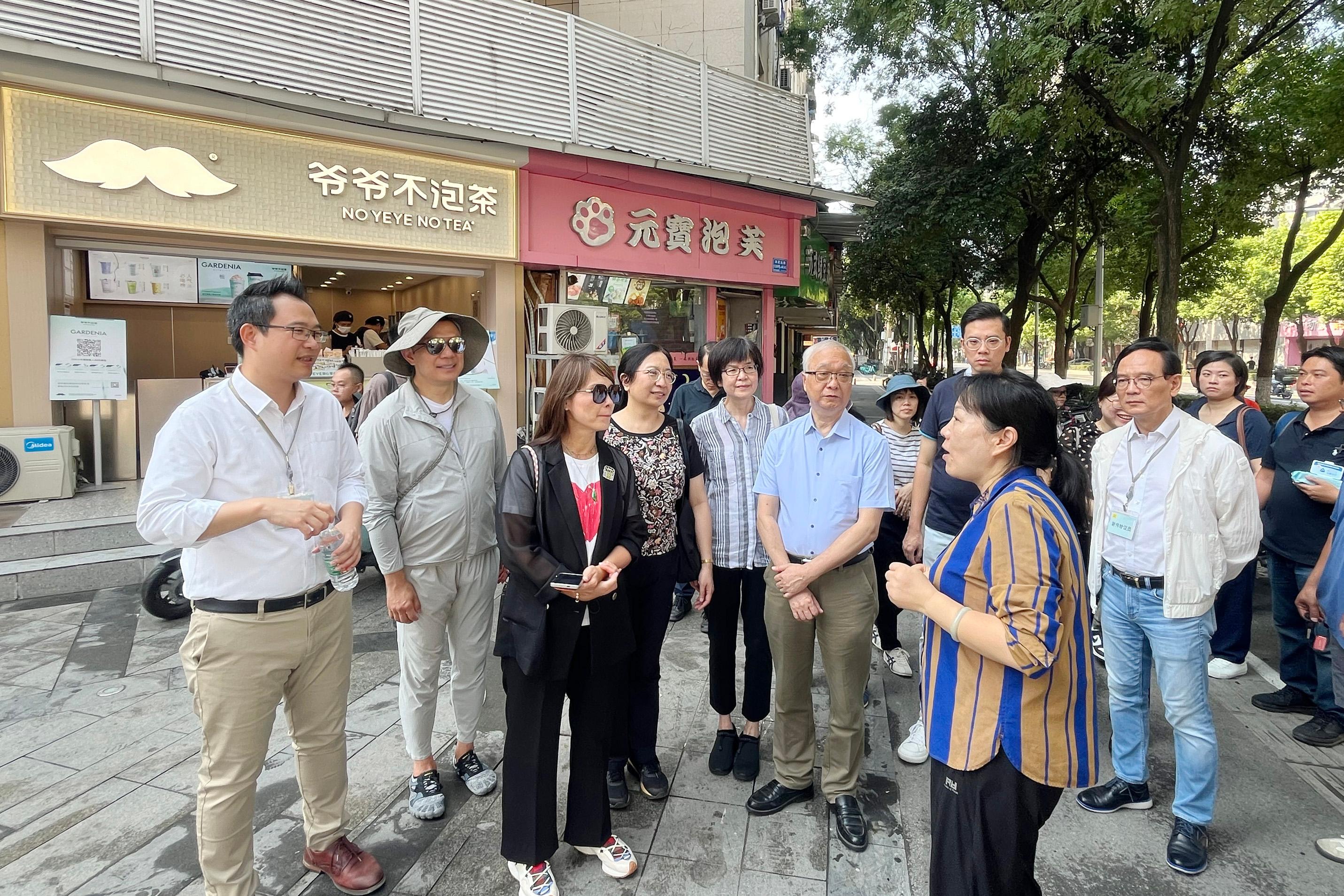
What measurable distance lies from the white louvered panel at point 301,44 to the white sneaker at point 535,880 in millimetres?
6584

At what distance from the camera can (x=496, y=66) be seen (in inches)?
311

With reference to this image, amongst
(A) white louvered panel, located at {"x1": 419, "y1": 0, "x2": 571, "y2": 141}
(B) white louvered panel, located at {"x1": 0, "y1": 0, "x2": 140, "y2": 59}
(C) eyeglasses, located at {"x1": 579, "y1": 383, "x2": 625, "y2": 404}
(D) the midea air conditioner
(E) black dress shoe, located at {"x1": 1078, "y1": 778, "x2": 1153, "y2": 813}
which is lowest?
(E) black dress shoe, located at {"x1": 1078, "y1": 778, "x2": 1153, "y2": 813}

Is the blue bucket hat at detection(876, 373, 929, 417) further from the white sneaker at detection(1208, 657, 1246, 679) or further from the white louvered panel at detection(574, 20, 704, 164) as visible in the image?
the white louvered panel at detection(574, 20, 704, 164)

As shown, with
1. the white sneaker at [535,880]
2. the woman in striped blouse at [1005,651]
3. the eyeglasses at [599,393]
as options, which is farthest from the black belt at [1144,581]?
the white sneaker at [535,880]

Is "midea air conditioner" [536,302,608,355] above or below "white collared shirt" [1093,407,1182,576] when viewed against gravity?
above

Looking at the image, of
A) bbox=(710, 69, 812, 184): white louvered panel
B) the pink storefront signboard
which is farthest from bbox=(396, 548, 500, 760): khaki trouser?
bbox=(710, 69, 812, 184): white louvered panel

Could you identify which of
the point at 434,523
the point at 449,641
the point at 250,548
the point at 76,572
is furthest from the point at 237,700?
the point at 76,572

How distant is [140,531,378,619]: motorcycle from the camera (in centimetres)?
480

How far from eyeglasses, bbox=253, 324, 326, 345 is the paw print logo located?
262 inches

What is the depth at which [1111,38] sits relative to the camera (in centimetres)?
984

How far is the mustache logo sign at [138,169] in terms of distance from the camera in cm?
598

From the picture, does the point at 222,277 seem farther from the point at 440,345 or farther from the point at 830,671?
the point at 830,671

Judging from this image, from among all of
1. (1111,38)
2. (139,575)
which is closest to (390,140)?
(139,575)

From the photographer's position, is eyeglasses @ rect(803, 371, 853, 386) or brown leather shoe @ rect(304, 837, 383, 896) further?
eyeglasses @ rect(803, 371, 853, 386)
